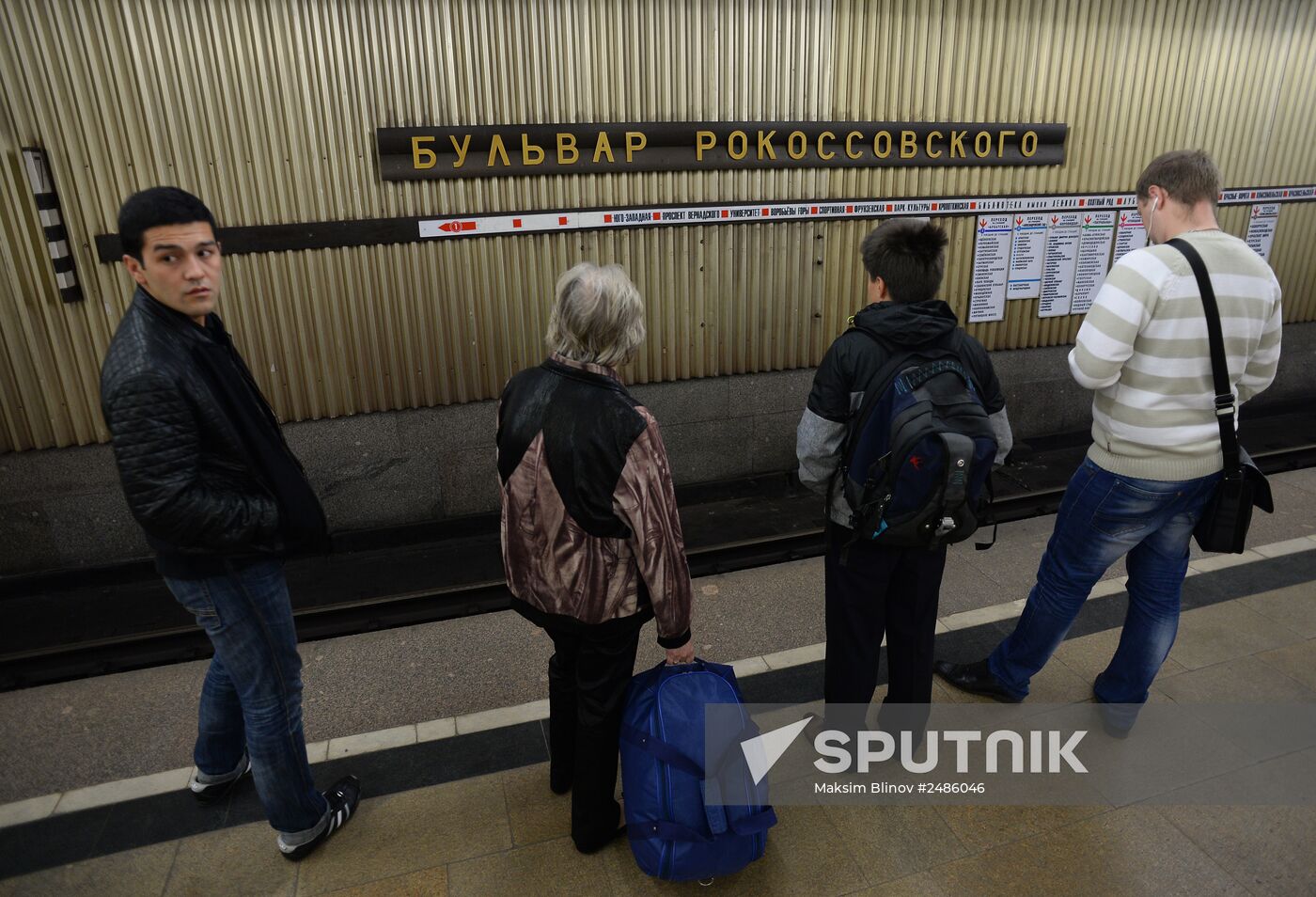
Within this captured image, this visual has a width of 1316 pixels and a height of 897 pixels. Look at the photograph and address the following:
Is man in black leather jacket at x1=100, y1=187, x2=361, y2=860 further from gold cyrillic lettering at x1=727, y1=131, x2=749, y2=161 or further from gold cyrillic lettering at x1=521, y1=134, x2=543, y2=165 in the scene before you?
gold cyrillic lettering at x1=727, y1=131, x2=749, y2=161

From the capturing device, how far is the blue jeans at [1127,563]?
9.62 ft

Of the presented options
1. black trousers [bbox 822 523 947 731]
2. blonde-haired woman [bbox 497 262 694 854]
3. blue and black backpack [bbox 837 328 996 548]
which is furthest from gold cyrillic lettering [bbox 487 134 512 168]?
black trousers [bbox 822 523 947 731]

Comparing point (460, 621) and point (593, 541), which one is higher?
point (593, 541)

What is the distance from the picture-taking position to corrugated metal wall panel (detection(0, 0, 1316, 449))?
4.24m

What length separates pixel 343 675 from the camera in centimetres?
384

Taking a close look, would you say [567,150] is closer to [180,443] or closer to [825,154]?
[825,154]

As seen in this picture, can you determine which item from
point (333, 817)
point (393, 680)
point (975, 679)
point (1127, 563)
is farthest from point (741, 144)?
point (333, 817)

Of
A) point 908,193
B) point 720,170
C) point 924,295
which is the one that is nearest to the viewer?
point 924,295

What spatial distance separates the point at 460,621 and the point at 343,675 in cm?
67

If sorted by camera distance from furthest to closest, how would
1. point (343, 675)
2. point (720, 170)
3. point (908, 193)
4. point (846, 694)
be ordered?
point (908, 193) → point (720, 170) → point (343, 675) → point (846, 694)

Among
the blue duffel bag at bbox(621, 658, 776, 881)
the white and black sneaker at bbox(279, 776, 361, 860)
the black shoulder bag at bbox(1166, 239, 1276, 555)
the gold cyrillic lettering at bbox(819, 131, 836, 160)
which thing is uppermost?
the gold cyrillic lettering at bbox(819, 131, 836, 160)

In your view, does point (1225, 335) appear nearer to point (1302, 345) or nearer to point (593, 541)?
point (593, 541)

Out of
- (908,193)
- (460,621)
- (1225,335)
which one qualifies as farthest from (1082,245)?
(460,621)

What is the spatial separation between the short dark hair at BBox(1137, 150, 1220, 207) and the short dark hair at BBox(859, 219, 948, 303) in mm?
875
